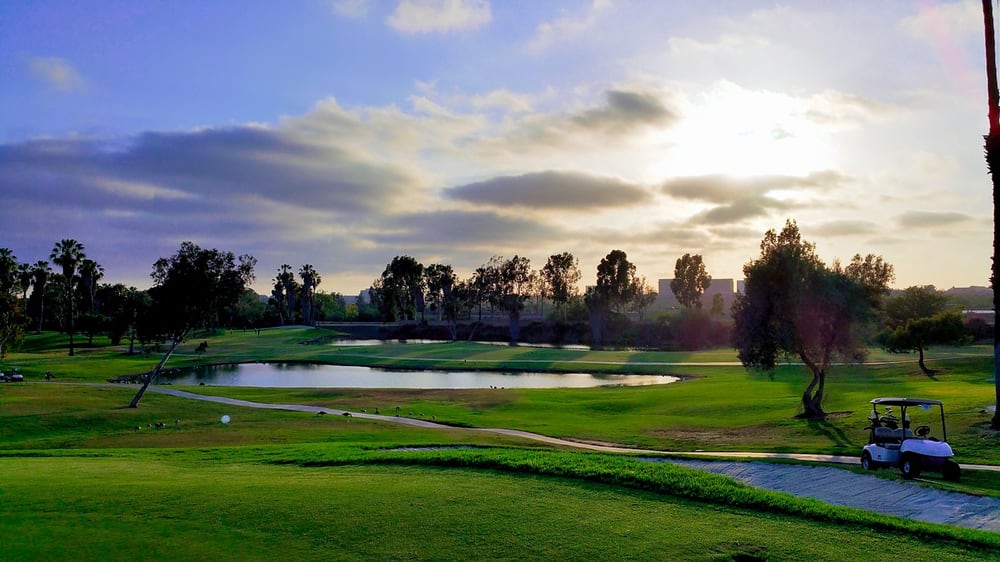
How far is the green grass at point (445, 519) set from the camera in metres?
9.77

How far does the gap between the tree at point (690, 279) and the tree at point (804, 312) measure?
131789mm

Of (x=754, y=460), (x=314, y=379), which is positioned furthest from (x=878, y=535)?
(x=314, y=379)

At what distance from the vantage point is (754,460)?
66.9 ft

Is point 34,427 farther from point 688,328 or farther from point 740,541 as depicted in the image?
point 688,328

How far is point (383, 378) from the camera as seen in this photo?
80.1 metres

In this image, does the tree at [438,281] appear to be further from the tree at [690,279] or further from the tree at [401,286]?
the tree at [690,279]

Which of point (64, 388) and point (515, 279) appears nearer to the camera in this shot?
point (64, 388)

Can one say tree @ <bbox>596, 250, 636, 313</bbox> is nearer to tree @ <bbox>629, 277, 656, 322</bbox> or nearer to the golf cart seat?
tree @ <bbox>629, 277, 656, 322</bbox>

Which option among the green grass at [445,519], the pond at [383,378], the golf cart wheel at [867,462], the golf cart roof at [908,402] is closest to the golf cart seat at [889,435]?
the golf cart wheel at [867,462]

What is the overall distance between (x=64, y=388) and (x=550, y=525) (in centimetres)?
5441

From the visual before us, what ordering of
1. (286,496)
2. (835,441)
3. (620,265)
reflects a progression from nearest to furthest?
(286,496), (835,441), (620,265)

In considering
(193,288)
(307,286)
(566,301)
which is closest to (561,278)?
(566,301)

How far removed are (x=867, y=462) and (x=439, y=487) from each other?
13132mm

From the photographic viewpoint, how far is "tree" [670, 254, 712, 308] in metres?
163
